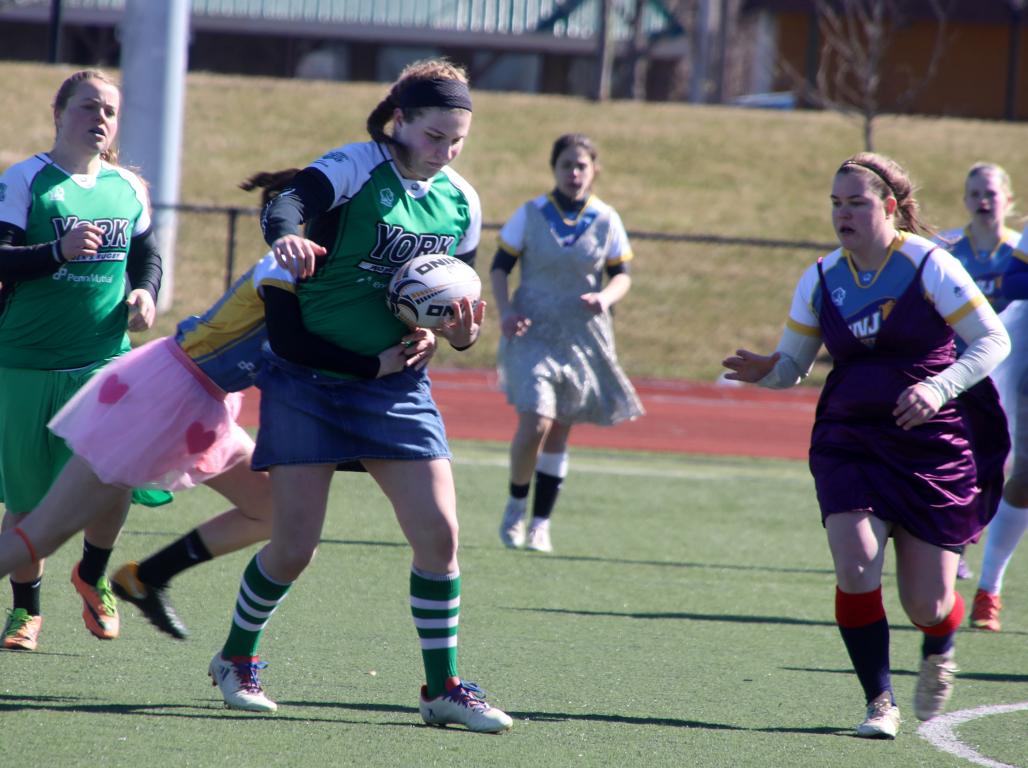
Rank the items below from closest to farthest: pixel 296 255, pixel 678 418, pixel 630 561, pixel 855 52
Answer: pixel 296 255, pixel 630 561, pixel 678 418, pixel 855 52

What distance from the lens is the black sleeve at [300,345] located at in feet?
14.0

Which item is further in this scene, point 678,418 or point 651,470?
point 678,418

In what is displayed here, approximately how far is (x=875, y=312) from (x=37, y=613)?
3.07 m

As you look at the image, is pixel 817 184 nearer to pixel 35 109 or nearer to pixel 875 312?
pixel 35 109

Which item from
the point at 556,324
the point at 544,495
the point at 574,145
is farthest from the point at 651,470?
the point at 574,145

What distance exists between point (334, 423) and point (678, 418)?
37.1 ft

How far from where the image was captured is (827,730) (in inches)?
184

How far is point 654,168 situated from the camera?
92.7 feet

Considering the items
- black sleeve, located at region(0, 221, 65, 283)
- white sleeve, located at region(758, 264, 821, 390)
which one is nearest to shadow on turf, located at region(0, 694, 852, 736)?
white sleeve, located at region(758, 264, 821, 390)

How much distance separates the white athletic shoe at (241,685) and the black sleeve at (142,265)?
1.47 m

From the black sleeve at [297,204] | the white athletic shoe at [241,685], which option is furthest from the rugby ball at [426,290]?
the white athletic shoe at [241,685]

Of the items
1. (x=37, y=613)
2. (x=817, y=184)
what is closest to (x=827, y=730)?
(x=37, y=613)

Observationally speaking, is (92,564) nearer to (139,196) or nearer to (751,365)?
(139,196)

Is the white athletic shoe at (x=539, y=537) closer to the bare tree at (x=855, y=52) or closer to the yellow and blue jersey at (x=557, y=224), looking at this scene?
the yellow and blue jersey at (x=557, y=224)
